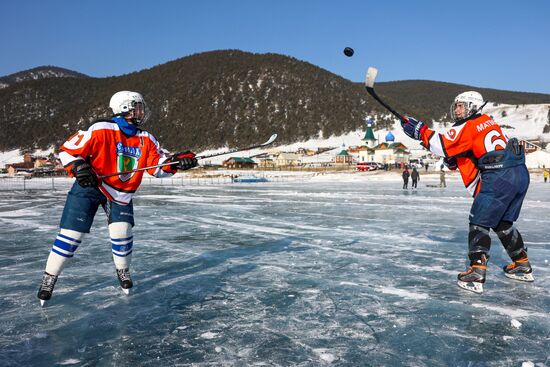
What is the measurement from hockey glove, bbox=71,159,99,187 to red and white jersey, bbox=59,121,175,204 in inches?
2.6

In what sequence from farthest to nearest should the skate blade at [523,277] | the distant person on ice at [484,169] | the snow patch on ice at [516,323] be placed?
1. the skate blade at [523,277]
2. the distant person on ice at [484,169]
3. the snow patch on ice at [516,323]

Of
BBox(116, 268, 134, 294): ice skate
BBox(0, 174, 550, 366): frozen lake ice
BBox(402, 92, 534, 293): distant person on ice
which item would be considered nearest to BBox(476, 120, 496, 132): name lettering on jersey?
BBox(402, 92, 534, 293): distant person on ice

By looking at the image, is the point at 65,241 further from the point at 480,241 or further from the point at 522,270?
the point at 522,270

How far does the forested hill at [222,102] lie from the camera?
11638 centimetres

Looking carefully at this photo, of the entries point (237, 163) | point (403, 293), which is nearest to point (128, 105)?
point (403, 293)

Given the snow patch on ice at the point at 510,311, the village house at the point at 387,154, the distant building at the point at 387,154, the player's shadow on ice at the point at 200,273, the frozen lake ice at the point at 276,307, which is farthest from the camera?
the distant building at the point at 387,154

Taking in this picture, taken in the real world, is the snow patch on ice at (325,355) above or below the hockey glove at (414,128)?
below

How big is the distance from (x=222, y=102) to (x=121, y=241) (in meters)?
132

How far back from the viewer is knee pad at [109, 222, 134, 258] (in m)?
3.76

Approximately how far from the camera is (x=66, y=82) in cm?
18238

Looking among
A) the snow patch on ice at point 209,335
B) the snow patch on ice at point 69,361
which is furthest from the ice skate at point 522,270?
the snow patch on ice at point 69,361

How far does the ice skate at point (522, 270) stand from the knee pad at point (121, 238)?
3508 mm

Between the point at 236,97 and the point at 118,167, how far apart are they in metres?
131

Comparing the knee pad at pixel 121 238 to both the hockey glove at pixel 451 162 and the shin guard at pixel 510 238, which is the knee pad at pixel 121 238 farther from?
the shin guard at pixel 510 238
